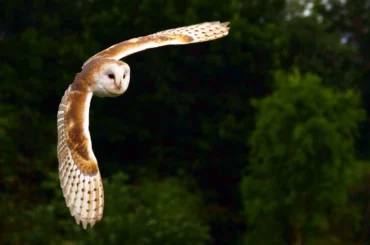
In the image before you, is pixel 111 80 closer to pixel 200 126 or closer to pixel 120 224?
pixel 120 224

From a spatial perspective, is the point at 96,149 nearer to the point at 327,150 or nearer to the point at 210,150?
the point at 210,150

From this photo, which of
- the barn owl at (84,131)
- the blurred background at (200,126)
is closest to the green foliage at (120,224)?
the blurred background at (200,126)

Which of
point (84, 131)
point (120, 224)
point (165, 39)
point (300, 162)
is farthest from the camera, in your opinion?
point (300, 162)

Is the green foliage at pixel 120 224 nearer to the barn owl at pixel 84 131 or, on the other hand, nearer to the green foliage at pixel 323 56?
the green foliage at pixel 323 56

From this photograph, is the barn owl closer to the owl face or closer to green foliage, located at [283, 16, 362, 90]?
the owl face

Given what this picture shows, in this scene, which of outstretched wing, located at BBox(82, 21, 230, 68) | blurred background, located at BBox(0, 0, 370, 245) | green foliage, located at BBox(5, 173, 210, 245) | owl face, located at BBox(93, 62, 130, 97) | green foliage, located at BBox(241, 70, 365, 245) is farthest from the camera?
green foliage, located at BBox(241, 70, 365, 245)

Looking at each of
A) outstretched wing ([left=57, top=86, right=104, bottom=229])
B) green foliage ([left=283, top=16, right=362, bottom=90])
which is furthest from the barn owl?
green foliage ([left=283, top=16, right=362, bottom=90])

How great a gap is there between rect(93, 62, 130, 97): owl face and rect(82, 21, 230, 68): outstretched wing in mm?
551

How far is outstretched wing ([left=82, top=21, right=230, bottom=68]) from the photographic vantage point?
31.6 ft

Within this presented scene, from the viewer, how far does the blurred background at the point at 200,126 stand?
29.3 m

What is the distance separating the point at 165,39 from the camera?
1033 cm

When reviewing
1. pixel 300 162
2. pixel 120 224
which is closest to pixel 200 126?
pixel 300 162

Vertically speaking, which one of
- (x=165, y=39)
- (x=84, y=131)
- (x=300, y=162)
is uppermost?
(x=165, y=39)

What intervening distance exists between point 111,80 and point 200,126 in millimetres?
27504
